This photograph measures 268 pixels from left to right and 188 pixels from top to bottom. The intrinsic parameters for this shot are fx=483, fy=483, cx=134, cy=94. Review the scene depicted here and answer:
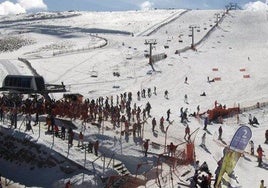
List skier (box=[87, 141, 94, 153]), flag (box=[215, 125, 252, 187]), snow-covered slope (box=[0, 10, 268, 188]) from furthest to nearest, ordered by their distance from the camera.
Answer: snow-covered slope (box=[0, 10, 268, 188]), skier (box=[87, 141, 94, 153]), flag (box=[215, 125, 252, 187])

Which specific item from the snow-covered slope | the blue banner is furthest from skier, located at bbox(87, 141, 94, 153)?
the blue banner

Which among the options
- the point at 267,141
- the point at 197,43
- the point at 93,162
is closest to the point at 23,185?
the point at 93,162

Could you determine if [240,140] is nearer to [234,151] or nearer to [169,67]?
[234,151]

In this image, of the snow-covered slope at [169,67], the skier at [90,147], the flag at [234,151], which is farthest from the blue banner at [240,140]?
the skier at [90,147]

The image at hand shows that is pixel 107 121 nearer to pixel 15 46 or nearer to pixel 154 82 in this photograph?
pixel 154 82

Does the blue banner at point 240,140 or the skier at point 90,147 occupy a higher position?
the blue banner at point 240,140

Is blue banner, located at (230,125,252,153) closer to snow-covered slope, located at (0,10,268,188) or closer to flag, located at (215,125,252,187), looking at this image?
flag, located at (215,125,252,187)

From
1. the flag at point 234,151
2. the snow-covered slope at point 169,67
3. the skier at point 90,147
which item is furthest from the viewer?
the snow-covered slope at point 169,67

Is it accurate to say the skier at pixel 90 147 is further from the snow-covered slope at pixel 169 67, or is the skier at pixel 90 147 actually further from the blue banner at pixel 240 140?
the blue banner at pixel 240 140

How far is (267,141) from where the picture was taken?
33.0 metres

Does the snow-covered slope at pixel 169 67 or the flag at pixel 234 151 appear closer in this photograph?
the flag at pixel 234 151

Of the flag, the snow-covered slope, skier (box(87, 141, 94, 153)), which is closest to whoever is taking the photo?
the flag

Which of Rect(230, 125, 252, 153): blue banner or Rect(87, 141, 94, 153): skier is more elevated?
Rect(230, 125, 252, 153): blue banner

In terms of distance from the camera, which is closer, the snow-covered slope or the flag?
the flag
